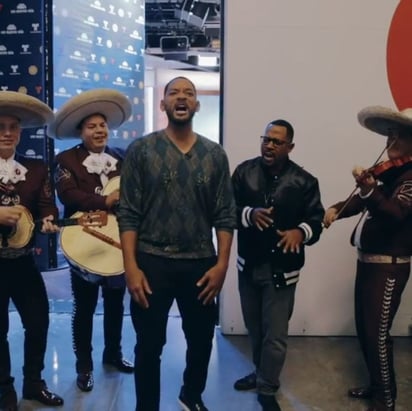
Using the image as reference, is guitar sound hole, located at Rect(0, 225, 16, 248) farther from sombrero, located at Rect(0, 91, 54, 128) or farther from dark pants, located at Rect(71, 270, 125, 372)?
sombrero, located at Rect(0, 91, 54, 128)

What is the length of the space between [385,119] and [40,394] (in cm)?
215

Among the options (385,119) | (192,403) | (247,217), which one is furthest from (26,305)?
(385,119)

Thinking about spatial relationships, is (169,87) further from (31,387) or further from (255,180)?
(31,387)

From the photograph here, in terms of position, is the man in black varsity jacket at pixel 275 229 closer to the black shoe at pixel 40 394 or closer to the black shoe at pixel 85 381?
the black shoe at pixel 85 381

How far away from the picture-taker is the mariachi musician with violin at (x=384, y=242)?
246 centimetres

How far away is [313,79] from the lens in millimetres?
3629

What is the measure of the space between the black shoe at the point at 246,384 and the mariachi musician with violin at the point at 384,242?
0.63 m

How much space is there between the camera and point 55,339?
12.1 ft

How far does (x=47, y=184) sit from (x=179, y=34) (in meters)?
8.52

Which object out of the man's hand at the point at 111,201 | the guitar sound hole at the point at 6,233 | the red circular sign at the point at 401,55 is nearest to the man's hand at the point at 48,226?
the guitar sound hole at the point at 6,233

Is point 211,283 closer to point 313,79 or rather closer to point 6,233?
point 6,233

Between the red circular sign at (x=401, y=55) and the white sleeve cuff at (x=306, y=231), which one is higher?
the red circular sign at (x=401, y=55)

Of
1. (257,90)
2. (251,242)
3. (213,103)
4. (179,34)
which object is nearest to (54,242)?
(257,90)

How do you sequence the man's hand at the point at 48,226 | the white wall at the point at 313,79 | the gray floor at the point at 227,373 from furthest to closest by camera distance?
the white wall at the point at 313,79 → the gray floor at the point at 227,373 → the man's hand at the point at 48,226
